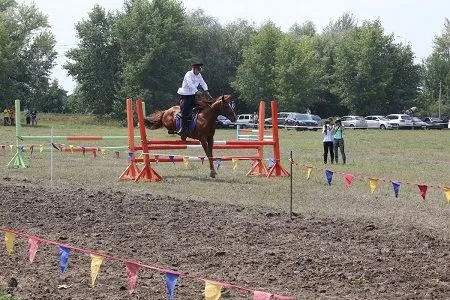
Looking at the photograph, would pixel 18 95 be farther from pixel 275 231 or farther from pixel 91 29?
pixel 275 231

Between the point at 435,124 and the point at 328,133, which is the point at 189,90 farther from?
the point at 435,124

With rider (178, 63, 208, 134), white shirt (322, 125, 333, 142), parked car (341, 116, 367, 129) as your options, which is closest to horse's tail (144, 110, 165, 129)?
rider (178, 63, 208, 134)

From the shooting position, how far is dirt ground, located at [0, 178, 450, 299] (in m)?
8.57

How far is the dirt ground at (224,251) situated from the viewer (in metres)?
8.57

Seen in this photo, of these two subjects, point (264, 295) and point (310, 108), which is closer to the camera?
point (264, 295)

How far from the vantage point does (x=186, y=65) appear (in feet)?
268

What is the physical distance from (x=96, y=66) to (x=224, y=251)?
75005mm

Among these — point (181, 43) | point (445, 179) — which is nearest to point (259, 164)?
point (445, 179)

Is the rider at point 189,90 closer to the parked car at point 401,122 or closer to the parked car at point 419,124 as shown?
the parked car at point 401,122

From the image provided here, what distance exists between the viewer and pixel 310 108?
90.2 m

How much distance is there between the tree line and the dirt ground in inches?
2521

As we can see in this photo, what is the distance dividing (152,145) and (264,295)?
1458 centimetres

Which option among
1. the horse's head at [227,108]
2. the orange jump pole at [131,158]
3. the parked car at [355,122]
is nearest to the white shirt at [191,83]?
the horse's head at [227,108]

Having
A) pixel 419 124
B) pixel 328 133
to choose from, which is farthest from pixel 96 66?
pixel 328 133
